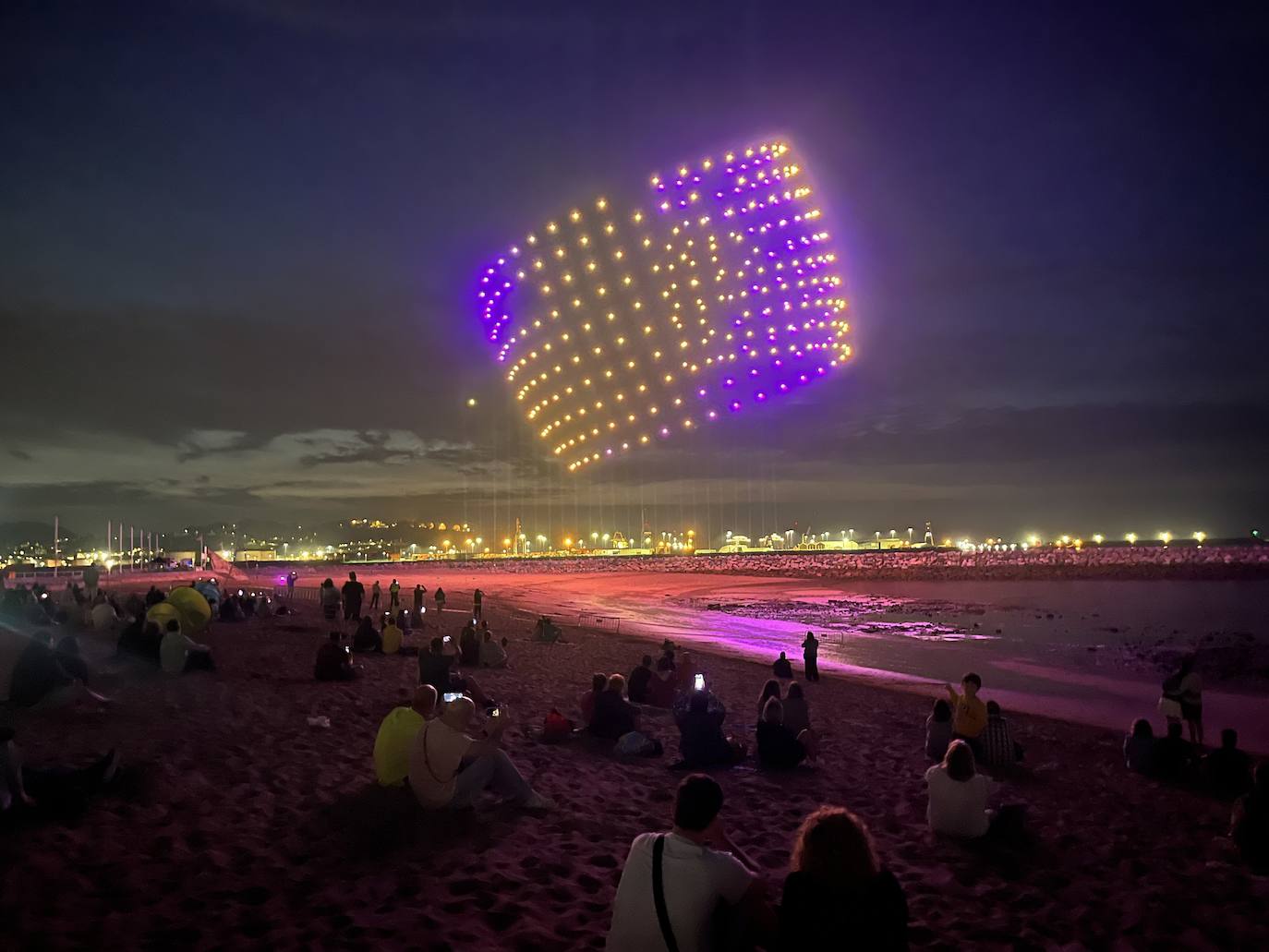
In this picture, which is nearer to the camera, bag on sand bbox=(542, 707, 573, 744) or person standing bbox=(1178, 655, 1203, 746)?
bag on sand bbox=(542, 707, 573, 744)

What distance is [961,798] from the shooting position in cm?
572

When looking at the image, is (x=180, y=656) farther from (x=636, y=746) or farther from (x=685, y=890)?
(x=685, y=890)

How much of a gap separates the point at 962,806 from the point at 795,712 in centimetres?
302

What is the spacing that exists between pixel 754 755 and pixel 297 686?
249 inches

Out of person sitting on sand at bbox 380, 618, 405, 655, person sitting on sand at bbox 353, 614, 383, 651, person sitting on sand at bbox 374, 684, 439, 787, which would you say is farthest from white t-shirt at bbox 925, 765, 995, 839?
person sitting on sand at bbox 353, 614, 383, 651

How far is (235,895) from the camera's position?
4.43 m

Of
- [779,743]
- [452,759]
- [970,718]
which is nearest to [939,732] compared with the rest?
[970,718]

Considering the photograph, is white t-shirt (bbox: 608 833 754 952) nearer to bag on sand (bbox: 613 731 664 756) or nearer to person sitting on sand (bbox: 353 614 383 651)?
bag on sand (bbox: 613 731 664 756)

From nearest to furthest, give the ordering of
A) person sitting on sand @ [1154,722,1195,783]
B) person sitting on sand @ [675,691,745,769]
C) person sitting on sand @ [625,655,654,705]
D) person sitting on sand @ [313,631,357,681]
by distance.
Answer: person sitting on sand @ [675,691,745,769] < person sitting on sand @ [1154,722,1195,783] < person sitting on sand @ [313,631,357,681] < person sitting on sand @ [625,655,654,705]

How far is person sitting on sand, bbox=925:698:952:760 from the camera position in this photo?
8.29 meters

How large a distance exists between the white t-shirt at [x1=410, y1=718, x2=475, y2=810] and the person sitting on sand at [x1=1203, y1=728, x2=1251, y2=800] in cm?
737

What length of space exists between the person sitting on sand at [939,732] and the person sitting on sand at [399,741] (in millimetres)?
5498

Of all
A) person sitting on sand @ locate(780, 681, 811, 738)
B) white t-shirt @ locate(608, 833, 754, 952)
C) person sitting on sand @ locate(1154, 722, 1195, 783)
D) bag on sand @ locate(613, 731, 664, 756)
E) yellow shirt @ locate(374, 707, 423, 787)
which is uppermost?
white t-shirt @ locate(608, 833, 754, 952)

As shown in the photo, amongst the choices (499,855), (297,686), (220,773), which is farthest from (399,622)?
(499,855)
